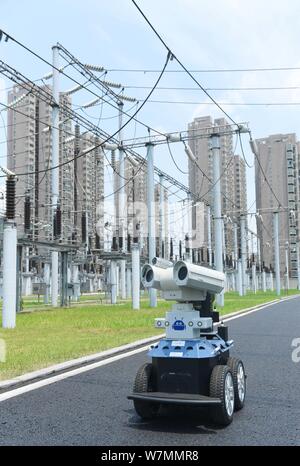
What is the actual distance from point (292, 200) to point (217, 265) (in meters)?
48.8

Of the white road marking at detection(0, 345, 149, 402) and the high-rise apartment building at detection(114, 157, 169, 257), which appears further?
the high-rise apartment building at detection(114, 157, 169, 257)

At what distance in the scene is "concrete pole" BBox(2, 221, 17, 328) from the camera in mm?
18125

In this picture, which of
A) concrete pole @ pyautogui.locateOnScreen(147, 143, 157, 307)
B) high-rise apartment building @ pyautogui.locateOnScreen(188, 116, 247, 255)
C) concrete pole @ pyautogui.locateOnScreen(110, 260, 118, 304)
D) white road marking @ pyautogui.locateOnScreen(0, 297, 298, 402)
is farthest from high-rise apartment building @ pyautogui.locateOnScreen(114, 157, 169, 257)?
white road marking @ pyautogui.locateOnScreen(0, 297, 298, 402)

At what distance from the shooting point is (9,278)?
18766mm

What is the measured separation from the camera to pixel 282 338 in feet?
48.2

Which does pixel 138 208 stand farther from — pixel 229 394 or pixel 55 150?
pixel 229 394

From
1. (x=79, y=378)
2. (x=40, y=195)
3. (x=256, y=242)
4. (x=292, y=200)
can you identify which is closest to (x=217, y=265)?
(x=79, y=378)

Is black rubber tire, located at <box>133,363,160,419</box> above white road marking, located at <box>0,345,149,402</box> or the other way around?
above

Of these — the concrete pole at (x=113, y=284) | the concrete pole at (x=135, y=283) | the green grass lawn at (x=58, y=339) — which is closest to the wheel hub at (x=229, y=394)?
the green grass lawn at (x=58, y=339)

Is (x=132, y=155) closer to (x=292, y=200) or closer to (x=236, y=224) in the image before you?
(x=236, y=224)

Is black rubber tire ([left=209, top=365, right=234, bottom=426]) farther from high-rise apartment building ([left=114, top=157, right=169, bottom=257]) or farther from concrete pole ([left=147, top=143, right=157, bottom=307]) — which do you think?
high-rise apartment building ([left=114, top=157, right=169, bottom=257])

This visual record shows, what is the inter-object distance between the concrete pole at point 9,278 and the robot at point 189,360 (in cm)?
1247

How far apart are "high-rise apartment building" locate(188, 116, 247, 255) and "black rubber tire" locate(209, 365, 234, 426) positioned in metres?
27.5

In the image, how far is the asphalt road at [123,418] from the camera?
5.34m
